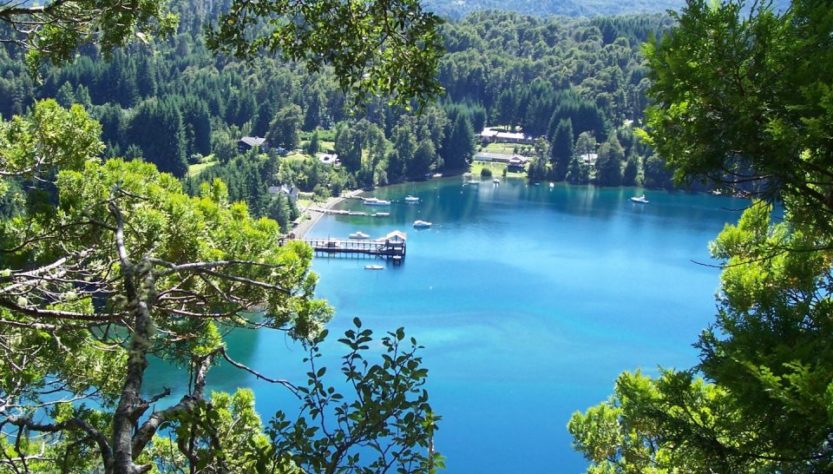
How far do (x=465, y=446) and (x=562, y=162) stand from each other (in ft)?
144

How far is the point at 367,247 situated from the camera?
36.8 m

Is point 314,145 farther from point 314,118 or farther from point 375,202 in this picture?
point 375,202

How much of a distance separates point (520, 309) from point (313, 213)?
19.4 metres

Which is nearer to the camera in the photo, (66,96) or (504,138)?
(66,96)

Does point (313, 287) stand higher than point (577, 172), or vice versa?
point (313, 287)

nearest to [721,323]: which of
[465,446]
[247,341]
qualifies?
[465,446]

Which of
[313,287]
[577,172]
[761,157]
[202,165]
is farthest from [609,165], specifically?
[761,157]

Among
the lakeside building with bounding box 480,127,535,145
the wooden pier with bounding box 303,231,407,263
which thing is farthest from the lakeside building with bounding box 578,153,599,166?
the wooden pier with bounding box 303,231,407,263

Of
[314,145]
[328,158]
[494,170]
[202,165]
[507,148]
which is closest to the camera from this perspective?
[202,165]

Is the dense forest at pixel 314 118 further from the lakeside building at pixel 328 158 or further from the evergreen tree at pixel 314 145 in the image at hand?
the lakeside building at pixel 328 158

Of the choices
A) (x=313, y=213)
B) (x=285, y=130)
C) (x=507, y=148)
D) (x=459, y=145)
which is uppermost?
(x=285, y=130)

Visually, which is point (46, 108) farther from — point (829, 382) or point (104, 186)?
point (829, 382)

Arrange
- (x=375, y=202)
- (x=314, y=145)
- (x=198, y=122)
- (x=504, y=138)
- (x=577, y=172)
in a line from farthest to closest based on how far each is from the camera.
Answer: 1. (x=504, y=138)
2. (x=577, y=172)
3. (x=314, y=145)
4. (x=198, y=122)
5. (x=375, y=202)

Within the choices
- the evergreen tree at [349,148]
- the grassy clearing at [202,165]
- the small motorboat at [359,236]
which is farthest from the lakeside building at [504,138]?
the small motorboat at [359,236]
